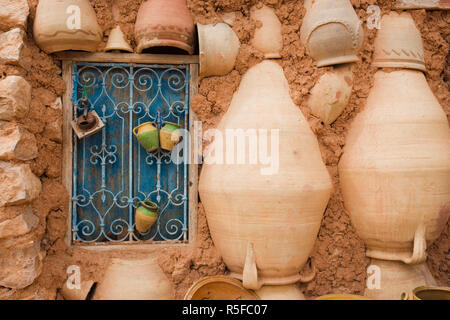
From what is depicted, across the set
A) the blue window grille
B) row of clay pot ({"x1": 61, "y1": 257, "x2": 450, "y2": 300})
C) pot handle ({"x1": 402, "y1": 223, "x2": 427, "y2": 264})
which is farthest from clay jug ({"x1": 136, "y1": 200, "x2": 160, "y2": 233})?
pot handle ({"x1": 402, "y1": 223, "x2": 427, "y2": 264})

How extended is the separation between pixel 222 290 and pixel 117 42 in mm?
2084

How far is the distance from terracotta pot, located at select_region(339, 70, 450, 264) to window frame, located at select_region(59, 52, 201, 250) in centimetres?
121

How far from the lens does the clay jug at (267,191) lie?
3.03 metres

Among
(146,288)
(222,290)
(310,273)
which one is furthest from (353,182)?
(146,288)

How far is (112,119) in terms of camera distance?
3.39 metres

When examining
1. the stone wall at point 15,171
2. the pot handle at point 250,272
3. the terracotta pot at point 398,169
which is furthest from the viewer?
the terracotta pot at point 398,169

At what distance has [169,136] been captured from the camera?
3.28 metres

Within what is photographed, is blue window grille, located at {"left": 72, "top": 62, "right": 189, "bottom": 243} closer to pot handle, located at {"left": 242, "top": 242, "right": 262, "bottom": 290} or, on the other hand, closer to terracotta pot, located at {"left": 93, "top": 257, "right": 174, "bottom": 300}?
terracotta pot, located at {"left": 93, "top": 257, "right": 174, "bottom": 300}

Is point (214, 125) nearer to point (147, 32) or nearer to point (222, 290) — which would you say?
point (147, 32)

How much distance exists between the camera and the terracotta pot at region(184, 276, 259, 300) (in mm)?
3115

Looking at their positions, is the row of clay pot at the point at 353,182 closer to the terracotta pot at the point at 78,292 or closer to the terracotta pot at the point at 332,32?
the terracotta pot at the point at 332,32

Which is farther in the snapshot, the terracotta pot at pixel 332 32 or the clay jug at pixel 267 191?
the terracotta pot at pixel 332 32

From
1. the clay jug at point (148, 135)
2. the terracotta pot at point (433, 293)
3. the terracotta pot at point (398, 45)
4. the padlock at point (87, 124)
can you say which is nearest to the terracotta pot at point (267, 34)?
the terracotta pot at point (398, 45)

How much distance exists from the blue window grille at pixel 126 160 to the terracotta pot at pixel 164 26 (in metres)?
0.25
